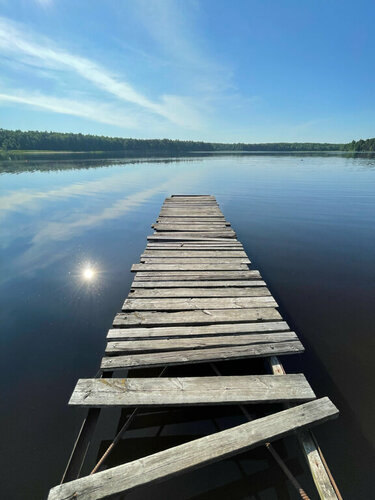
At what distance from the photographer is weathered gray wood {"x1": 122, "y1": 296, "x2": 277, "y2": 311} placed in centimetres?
436

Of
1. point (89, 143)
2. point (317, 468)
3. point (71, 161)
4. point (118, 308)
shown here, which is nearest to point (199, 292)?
point (118, 308)

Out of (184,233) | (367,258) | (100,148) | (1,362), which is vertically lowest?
(1,362)

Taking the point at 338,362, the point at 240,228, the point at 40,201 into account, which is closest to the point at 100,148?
the point at 40,201

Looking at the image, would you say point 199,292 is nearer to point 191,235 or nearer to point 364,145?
point 191,235

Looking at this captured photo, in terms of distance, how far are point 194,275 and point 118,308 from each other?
2.20 meters

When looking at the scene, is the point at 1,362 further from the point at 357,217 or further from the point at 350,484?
the point at 357,217

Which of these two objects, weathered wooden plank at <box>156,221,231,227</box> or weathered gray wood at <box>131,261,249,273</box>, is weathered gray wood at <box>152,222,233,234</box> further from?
weathered gray wood at <box>131,261,249,273</box>

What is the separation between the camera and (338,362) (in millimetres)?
4277

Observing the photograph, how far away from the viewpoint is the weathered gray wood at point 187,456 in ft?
6.38

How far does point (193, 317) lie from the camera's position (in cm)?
409

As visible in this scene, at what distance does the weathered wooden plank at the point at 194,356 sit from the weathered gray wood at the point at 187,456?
0.91 meters

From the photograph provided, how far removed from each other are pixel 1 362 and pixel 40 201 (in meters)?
16.9

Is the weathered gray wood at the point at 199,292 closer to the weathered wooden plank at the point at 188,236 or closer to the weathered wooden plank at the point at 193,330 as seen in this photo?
the weathered wooden plank at the point at 193,330

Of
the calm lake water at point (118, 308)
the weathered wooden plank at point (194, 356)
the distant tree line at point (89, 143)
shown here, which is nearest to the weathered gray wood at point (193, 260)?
the calm lake water at point (118, 308)
